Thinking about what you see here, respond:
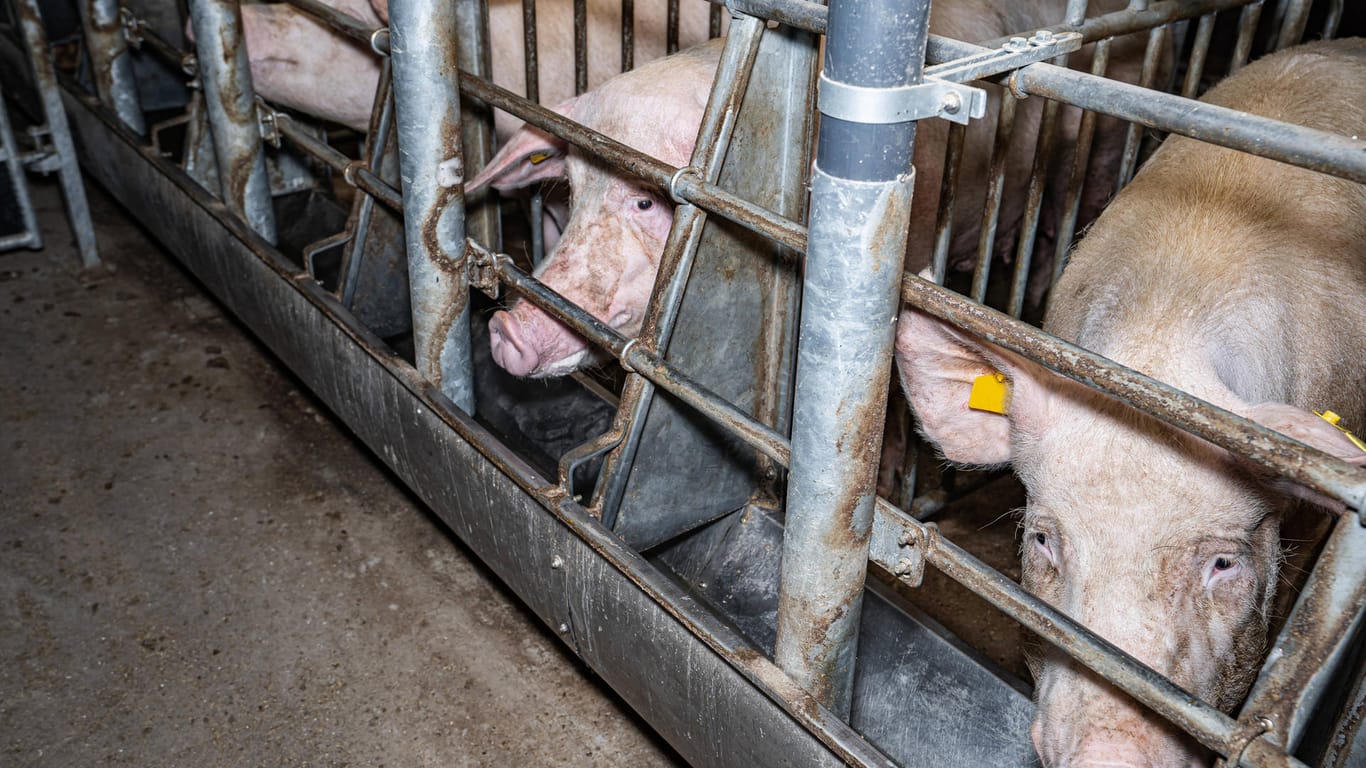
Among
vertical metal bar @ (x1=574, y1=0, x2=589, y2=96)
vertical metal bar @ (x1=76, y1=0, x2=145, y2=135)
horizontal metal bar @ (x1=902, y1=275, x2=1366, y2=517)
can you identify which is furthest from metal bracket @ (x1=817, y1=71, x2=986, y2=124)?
vertical metal bar @ (x1=76, y1=0, x2=145, y2=135)

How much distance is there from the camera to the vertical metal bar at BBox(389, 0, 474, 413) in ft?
8.75

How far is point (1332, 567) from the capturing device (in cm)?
142

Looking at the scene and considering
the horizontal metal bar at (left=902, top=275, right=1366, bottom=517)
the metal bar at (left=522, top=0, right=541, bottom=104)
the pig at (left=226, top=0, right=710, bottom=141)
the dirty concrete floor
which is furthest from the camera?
the pig at (left=226, top=0, right=710, bottom=141)

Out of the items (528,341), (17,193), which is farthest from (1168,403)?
(17,193)

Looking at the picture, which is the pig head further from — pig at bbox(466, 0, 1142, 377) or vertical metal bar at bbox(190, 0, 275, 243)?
vertical metal bar at bbox(190, 0, 275, 243)

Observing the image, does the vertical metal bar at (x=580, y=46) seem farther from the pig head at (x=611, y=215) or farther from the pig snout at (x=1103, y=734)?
the pig snout at (x=1103, y=734)

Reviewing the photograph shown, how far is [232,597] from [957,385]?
214 centimetres

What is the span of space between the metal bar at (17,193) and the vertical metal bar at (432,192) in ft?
9.00

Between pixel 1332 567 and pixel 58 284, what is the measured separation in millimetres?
4815

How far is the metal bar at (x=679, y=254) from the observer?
7.43ft

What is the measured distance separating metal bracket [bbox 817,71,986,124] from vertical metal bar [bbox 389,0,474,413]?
4.44 ft

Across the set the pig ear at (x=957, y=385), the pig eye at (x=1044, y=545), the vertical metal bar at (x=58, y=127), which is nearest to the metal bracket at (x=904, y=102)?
the pig ear at (x=957, y=385)

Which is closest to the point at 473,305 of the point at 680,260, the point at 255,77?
the point at 255,77

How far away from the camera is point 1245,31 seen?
302 cm
